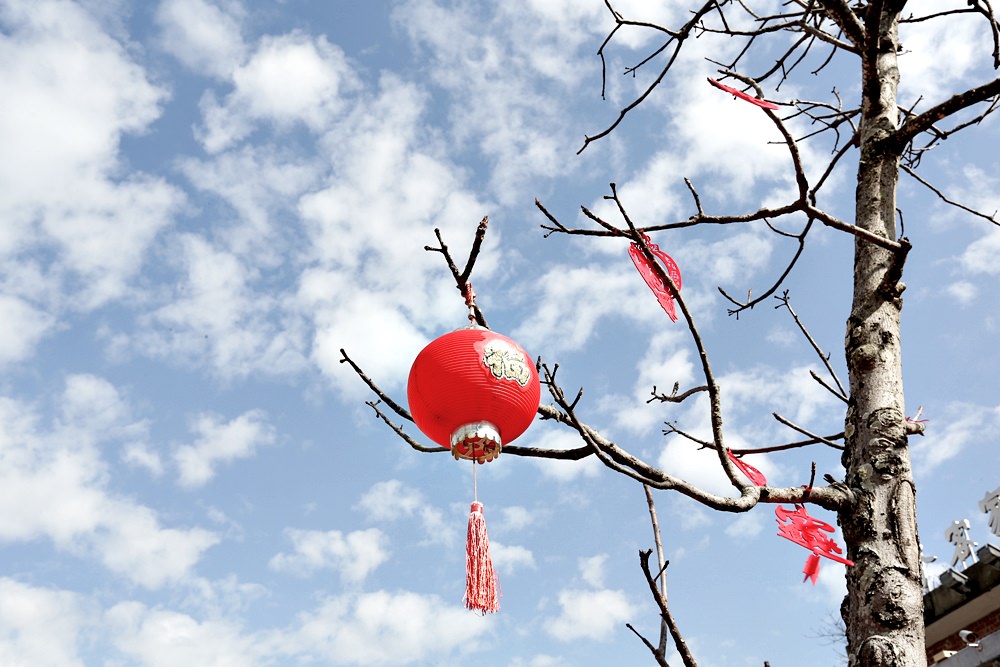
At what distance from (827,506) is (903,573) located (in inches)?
10.5

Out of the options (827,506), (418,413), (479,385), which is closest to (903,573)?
(827,506)

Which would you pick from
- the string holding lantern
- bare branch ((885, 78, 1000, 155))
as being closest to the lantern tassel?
the string holding lantern

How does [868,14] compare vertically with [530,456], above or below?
above

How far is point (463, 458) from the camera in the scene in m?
2.91

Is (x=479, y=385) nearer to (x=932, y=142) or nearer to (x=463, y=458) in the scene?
(x=463, y=458)

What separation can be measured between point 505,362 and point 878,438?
1202 mm

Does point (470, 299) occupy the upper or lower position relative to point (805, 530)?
upper

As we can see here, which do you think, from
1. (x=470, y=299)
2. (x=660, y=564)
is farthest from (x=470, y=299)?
(x=660, y=564)

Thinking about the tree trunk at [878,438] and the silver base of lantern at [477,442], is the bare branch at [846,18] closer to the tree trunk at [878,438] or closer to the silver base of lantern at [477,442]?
the tree trunk at [878,438]

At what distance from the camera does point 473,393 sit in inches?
112

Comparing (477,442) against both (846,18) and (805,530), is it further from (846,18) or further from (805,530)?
(846,18)

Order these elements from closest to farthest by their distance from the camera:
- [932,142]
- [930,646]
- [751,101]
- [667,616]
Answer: [667,616], [751,101], [932,142], [930,646]

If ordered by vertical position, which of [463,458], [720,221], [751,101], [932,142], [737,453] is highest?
[932,142]

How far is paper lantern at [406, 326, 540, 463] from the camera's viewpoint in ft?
9.39
